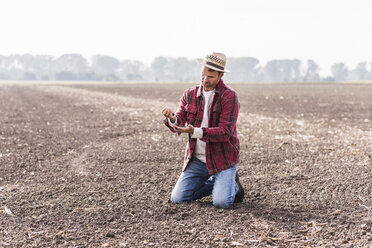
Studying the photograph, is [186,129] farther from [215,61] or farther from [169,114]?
[215,61]

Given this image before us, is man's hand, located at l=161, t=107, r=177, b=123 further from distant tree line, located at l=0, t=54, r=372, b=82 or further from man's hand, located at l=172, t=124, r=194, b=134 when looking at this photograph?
distant tree line, located at l=0, t=54, r=372, b=82

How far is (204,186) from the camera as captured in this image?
16.3 feet

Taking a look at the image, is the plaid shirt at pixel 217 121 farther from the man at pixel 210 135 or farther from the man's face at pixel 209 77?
the man's face at pixel 209 77

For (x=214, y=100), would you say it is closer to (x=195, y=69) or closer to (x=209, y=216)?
(x=209, y=216)

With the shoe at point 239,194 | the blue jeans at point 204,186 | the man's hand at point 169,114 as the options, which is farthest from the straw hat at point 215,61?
the shoe at point 239,194

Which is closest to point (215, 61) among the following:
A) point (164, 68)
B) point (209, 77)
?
point (209, 77)

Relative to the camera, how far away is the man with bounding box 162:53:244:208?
439cm

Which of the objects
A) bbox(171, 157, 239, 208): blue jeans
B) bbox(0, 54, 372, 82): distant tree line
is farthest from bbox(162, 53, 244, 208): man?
bbox(0, 54, 372, 82): distant tree line

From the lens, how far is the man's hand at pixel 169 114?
4.36 m

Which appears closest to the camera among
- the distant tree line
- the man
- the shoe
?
the man

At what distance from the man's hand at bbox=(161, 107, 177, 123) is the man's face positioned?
1.68 ft

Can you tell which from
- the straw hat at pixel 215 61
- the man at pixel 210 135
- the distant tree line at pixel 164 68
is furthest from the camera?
the distant tree line at pixel 164 68

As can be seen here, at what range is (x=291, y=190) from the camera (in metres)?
5.43

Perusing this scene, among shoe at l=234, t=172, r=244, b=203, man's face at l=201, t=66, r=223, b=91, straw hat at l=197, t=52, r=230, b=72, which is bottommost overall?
shoe at l=234, t=172, r=244, b=203
